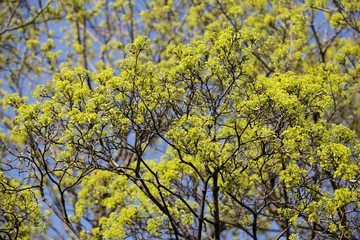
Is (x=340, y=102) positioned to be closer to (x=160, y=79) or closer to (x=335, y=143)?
(x=335, y=143)

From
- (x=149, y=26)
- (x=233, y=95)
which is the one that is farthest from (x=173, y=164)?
(x=149, y=26)

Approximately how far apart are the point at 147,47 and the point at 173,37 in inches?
340

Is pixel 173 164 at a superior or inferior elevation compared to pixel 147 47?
inferior

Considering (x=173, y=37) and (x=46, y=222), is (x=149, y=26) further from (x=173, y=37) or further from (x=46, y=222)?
(x=46, y=222)

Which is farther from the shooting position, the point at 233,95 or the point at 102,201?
the point at 102,201

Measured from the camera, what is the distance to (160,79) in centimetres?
746

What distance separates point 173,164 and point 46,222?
115 inches

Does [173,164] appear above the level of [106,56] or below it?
below

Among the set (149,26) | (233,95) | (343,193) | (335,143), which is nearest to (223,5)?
(149,26)

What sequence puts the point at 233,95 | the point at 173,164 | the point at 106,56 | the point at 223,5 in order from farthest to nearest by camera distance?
the point at 106,56, the point at 223,5, the point at 173,164, the point at 233,95

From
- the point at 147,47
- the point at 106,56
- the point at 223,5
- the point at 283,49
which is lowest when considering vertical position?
the point at 147,47

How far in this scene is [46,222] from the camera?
26.7 ft

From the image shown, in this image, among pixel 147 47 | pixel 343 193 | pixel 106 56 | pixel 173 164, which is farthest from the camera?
pixel 106 56

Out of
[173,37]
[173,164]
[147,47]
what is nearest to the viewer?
[147,47]
